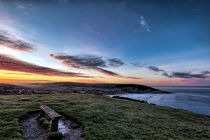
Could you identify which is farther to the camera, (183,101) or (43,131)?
(183,101)

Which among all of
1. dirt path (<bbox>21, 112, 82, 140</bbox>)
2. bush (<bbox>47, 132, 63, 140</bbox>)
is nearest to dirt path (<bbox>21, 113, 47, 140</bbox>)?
dirt path (<bbox>21, 112, 82, 140</bbox>)

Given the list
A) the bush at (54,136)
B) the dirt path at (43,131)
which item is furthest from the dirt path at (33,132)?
the bush at (54,136)

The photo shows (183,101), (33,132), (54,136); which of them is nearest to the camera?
(54,136)

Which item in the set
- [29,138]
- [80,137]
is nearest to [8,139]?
[29,138]

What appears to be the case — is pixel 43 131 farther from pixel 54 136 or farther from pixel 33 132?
pixel 54 136

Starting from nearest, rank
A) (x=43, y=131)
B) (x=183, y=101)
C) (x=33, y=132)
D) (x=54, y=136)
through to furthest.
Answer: (x=54, y=136)
(x=33, y=132)
(x=43, y=131)
(x=183, y=101)

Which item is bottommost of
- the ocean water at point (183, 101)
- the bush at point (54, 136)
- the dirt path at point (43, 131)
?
the ocean water at point (183, 101)

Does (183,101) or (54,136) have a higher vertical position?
(54,136)

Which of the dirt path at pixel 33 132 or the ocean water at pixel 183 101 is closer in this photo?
the dirt path at pixel 33 132

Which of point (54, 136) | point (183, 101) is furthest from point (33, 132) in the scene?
point (183, 101)

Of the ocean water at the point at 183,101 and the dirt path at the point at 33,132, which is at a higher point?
the dirt path at the point at 33,132

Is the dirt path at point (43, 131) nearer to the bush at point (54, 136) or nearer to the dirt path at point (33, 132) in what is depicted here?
the dirt path at point (33, 132)

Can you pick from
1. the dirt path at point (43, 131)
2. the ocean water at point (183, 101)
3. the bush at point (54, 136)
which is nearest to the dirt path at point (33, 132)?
the dirt path at point (43, 131)

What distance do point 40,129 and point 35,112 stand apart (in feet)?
12.1
